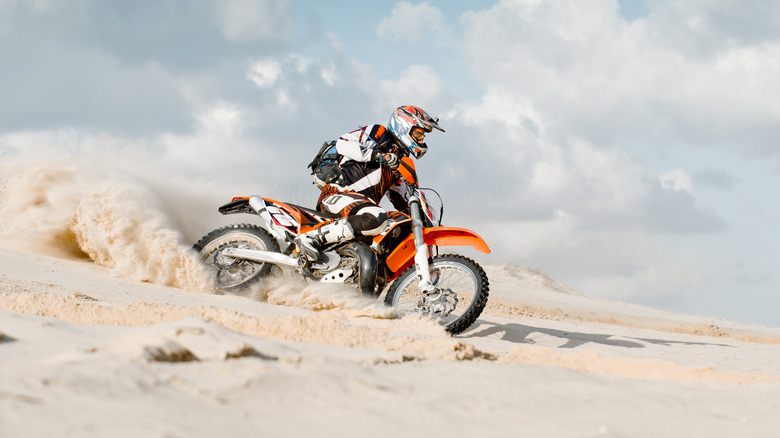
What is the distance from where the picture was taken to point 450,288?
5.05m

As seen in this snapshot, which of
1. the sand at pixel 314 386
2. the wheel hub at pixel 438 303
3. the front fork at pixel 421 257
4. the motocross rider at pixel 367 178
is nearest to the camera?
the sand at pixel 314 386

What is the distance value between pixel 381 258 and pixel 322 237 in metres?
0.54

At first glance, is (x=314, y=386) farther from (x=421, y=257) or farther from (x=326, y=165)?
(x=326, y=165)

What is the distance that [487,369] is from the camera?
2.44 m

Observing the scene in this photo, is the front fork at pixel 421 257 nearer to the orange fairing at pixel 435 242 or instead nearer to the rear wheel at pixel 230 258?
the orange fairing at pixel 435 242

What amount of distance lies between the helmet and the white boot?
846mm

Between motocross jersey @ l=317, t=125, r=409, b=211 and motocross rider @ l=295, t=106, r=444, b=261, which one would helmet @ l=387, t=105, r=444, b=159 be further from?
motocross jersey @ l=317, t=125, r=409, b=211

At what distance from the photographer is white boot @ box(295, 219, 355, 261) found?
16.9 ft

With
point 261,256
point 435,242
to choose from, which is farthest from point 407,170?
point 261,256

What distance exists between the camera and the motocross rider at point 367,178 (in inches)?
201

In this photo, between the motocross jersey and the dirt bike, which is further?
the motocross jersey

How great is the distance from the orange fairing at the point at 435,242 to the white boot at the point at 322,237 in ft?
1.36

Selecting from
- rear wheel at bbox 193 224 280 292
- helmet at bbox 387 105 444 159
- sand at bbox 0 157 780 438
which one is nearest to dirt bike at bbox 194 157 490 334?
rear wheel at bbox 193 224 280 292

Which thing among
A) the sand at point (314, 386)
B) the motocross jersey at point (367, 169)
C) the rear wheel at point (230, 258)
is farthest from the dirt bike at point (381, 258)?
the sand at point (314, 386)
